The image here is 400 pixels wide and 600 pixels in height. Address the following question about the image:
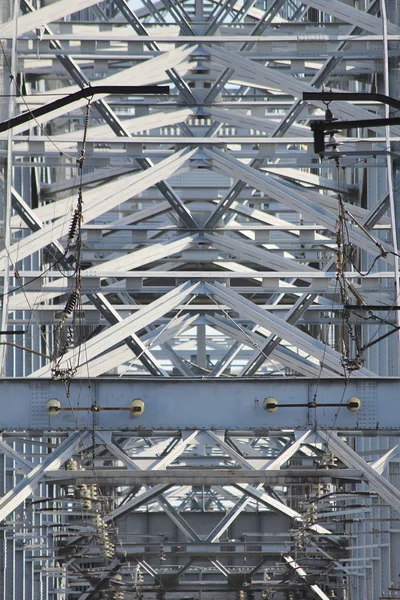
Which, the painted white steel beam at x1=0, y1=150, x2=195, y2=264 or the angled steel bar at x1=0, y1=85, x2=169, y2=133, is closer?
the angled steel bar at x1=0, y1=85, x2=169, y2=133

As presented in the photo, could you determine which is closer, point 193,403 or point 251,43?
point 193,403

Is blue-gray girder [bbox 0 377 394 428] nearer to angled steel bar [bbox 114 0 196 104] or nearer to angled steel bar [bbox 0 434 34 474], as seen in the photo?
angled steel bar [bbox 0 434 34 474]

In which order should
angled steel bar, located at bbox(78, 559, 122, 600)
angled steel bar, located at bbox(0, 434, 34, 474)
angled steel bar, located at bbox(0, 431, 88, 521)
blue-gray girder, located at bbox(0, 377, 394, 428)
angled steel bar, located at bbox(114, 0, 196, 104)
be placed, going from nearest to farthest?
1. blue-gray girder, located at bbox(0, 377, 394, 428)
2. angled steel bar, located at bbox(0, 431, 88, 521)
3. angled steel bar, located at bbox(0, 434, 34, 474)
4. angled steel bar, located at bbox(114, 0, 196, 104)
5. angled steel bar, located at bbox(78, 559, 122, 600)

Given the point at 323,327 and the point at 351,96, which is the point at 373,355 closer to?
the point at 323,327

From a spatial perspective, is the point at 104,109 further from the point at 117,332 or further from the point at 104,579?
the point at 104,579

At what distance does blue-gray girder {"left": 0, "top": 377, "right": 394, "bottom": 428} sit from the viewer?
2338 centimetres

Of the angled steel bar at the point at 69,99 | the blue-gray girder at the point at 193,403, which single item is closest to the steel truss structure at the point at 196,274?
the blue-gray girder at the point at 193,403

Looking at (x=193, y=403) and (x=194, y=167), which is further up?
(x=194, y=167)

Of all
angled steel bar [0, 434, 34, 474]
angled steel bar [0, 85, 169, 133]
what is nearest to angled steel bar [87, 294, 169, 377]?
angled steel bar [0, 434, 34, 474]

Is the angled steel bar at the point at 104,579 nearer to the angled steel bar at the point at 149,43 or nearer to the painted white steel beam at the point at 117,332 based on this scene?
the painted white steel beam at the point at 117,332

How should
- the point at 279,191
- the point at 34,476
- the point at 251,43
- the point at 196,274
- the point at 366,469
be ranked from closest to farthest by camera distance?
the point at 34,476
the point at 366,469
the point at 196,274
the point at 279,191
the point at 251,43

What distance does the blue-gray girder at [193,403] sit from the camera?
23375 mm

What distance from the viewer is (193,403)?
23.4 meters

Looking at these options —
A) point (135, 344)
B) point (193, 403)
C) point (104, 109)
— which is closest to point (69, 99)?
point (193, 403)
